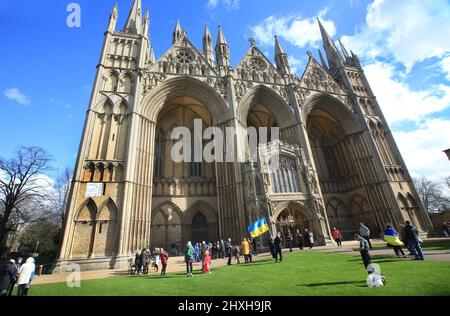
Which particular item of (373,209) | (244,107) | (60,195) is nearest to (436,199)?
(373,209)

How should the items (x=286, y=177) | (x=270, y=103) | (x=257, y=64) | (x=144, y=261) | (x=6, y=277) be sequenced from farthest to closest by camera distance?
(x=257, y=64) < (x=270, y=103) < (x=286, y=177) < (x=144, y=261) < (x=6, y=277)

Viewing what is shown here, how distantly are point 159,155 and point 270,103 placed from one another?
554 inches

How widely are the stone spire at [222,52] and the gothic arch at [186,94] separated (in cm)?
482

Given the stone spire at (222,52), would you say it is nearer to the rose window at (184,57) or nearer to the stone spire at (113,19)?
the rose window at (184,57)

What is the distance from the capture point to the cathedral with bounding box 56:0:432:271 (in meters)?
16.7

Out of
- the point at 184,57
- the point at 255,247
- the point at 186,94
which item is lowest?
the point at 255,247

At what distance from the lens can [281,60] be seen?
29609mm

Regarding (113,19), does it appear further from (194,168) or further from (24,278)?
(24,278)

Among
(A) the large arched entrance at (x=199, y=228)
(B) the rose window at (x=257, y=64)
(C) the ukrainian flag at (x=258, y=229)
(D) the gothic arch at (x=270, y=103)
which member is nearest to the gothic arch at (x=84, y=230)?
(A) the large arched entrance at (x=199, y=228)

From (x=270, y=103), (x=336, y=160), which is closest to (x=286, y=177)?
(x=270, y=103)

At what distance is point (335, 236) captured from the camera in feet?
55.2

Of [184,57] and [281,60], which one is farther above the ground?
[281,60]

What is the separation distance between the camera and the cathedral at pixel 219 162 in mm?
16703

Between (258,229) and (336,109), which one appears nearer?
(258,229)
